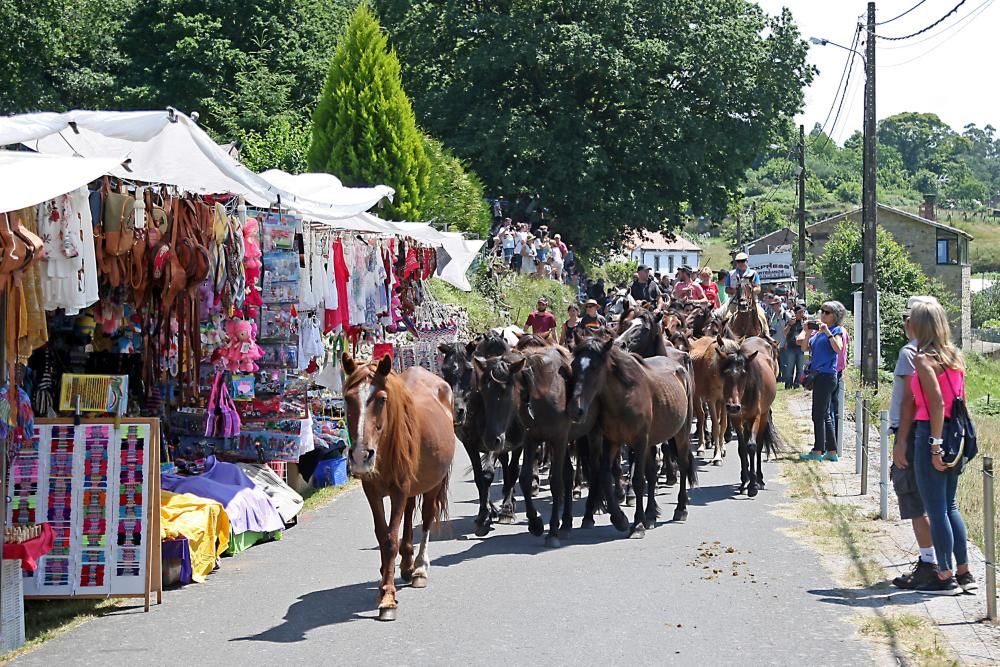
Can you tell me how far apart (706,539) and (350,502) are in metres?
4.34

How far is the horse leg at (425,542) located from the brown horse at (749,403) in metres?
5.35

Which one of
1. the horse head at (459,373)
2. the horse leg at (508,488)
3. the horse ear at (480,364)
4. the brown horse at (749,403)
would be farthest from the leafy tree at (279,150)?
the horse ear at (480,364)

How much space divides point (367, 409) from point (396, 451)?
0.59m

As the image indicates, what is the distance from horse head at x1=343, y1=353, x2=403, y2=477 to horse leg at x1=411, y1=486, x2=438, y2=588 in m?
1.33

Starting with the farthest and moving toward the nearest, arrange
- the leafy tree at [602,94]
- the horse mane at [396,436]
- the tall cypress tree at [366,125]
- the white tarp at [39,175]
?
the leafy tree at [602,94] < the tall cypress tree at [366,125] < the horse mane at [396,436] < the white tarp at [39,175]

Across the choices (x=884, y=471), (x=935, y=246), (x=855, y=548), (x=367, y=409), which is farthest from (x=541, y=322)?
(x=935, y=246)

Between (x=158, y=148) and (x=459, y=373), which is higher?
(x=158, y=148)

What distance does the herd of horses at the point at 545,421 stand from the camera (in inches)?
340

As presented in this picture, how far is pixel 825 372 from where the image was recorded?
56.2ft

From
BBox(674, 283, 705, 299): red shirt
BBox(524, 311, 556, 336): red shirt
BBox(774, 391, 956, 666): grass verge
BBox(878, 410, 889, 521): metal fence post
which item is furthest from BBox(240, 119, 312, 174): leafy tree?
BBox(878, 410, 889, 521): metal fence post

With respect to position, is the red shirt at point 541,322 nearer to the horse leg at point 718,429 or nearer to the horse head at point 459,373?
the horse leg at point 718,429

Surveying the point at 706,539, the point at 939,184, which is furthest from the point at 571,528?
the point at 939,184

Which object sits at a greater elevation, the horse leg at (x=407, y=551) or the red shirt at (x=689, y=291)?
the red shirt at (x=689, y=291)

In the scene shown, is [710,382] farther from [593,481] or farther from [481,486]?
[481,486]
